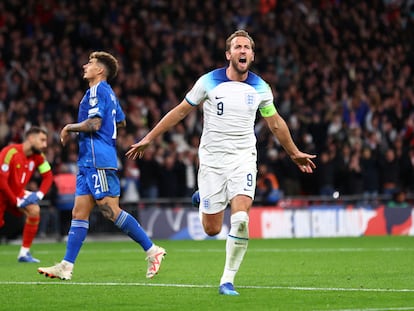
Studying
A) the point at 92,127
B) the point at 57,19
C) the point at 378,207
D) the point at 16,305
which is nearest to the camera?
the point at 16,305

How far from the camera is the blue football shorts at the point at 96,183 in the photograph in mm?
12422

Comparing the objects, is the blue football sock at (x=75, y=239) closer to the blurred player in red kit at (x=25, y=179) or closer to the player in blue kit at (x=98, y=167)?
the player in blue kit at (x=98, y=167)

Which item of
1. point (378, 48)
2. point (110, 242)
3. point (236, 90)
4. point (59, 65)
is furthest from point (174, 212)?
point (236, 90)

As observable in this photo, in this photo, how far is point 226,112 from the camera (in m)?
10.9

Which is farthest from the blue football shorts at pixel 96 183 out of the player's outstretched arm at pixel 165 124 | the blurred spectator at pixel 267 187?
the blurred spectator at pixel 267 187

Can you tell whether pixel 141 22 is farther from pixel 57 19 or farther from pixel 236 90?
pixel 236 90

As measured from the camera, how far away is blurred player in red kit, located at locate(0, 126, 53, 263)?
1662cm

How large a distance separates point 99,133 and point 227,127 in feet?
7.32

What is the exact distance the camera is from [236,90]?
10.9m

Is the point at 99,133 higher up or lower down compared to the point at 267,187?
higher up

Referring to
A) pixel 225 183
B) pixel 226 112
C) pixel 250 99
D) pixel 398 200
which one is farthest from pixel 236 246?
pixel 398 200

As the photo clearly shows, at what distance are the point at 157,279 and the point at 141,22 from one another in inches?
687

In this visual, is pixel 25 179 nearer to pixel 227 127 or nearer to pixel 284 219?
pixel 227 127

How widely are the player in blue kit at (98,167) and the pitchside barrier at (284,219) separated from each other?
1146 centimetres
